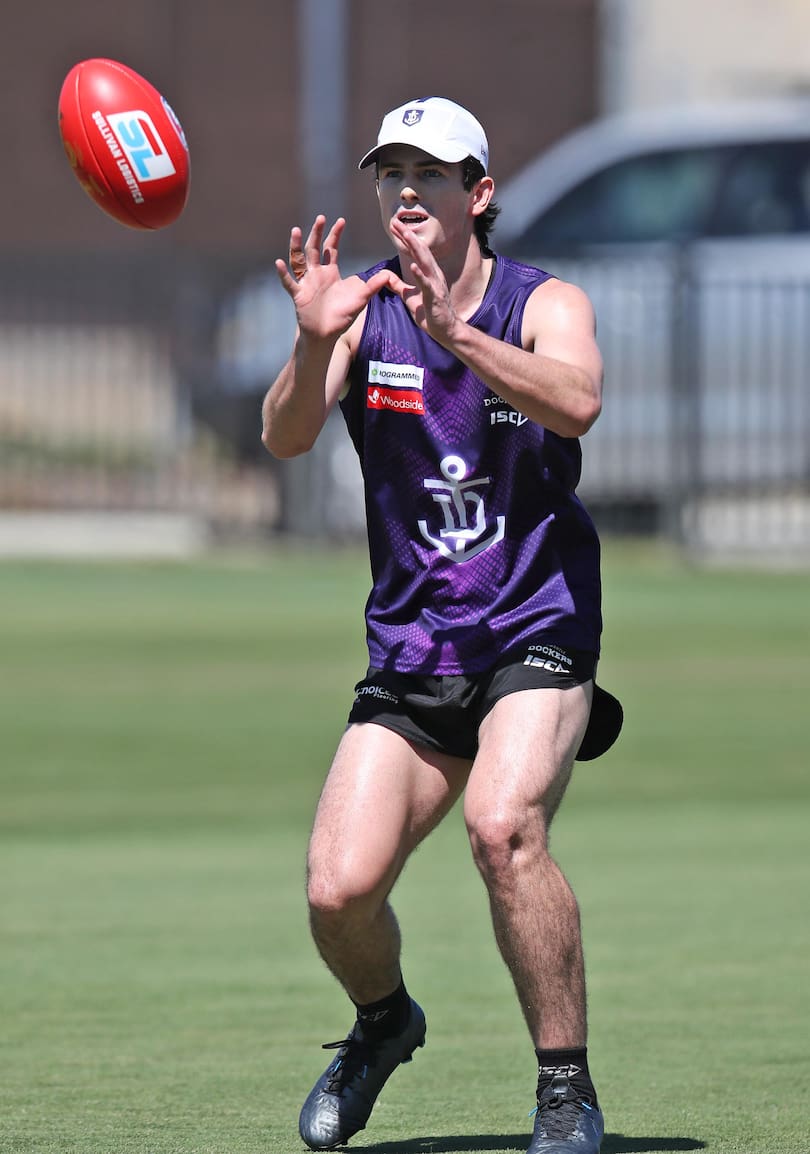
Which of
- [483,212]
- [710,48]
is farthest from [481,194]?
[710,48]

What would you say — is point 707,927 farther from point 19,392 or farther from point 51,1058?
point 19,392

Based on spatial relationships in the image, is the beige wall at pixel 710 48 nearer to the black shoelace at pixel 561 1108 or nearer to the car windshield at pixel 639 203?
the car windshield at pixel 639 203

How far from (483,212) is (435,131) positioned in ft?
1.11

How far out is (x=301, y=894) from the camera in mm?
8719

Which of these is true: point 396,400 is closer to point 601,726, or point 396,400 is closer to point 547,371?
point 547,371

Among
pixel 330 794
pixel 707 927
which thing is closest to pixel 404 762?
pixel 330 794

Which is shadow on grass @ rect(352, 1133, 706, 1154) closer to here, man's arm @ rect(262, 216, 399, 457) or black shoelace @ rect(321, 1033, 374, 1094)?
black shoelace @ rect(321, 1033, 374, 1094)

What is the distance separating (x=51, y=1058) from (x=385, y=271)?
2187mm

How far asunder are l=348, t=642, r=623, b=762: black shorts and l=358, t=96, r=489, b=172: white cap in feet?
3.66

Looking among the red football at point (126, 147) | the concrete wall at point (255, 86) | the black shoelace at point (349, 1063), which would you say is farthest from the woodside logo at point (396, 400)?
the concrete wall at point (255, 86)

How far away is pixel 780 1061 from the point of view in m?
6.04

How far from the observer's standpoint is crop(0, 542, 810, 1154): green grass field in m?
5.66

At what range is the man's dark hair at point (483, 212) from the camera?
5.47 metres

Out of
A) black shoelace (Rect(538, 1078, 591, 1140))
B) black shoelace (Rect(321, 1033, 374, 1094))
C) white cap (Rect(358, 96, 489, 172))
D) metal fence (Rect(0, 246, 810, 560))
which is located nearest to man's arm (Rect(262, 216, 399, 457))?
white cap (Rect(358, 96, 489, 172))
